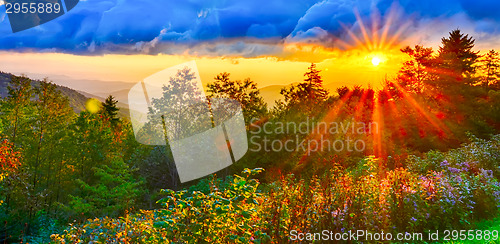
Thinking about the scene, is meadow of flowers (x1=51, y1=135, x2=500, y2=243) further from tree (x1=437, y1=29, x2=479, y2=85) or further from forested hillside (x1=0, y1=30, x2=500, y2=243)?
tree (x1=437, y1=29, x2=479, y2=85)

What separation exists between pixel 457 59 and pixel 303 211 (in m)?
33.8

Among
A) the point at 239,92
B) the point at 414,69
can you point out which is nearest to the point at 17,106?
the point at 239,92

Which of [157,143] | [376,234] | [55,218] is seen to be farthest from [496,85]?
[55,218]

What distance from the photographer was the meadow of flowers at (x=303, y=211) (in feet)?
14.9

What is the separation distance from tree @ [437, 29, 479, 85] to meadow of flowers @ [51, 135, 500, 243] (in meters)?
25.1

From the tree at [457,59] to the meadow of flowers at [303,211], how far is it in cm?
2505

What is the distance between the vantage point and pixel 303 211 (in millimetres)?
5727

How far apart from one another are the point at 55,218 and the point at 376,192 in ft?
50.5

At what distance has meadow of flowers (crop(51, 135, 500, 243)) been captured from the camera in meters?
4.55

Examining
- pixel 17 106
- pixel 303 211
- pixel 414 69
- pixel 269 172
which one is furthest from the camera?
pixel 414 69

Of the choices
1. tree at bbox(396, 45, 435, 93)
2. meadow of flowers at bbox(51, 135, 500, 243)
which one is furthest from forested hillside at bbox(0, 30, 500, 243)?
tree at bbox(396, 45, 435, 93)

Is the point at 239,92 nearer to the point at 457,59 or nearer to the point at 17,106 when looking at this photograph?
the point at 17,106

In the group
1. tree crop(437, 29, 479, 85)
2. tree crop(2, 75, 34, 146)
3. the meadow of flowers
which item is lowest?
the meadow of flowers

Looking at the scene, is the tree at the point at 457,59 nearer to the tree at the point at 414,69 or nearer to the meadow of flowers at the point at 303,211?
the tree at the point at 414,69
